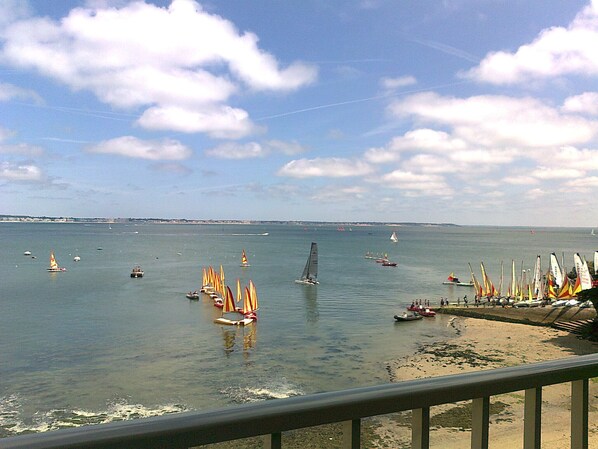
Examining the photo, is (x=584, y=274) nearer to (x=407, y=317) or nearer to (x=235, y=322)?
(x=407, y=317)

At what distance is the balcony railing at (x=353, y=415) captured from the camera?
57.5 inches

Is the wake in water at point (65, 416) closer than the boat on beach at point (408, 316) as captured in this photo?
Yes

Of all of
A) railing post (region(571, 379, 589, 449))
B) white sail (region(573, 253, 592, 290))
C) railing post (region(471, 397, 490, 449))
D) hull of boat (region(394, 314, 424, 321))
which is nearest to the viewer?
railing post (region(471, 397, 490, 449))

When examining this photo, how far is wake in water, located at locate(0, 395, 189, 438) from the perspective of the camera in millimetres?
17984

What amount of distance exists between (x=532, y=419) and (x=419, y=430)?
2.07ft

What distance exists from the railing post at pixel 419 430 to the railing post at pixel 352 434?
263 mm

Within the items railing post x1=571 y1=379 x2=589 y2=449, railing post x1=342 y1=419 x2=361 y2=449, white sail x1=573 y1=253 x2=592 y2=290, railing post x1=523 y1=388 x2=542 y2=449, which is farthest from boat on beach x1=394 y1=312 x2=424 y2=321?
railing post x1=342 y1=419 x2=361 y2=449

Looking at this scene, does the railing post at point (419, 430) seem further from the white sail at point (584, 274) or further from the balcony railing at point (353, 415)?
the white sail at point (584, 274)

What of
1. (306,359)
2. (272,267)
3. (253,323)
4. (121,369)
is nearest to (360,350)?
(306,359)

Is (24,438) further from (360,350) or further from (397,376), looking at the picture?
(360,350)

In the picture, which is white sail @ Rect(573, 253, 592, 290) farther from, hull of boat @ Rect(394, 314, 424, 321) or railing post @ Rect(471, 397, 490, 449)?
railing post @ Rect(471, 397, 490, 449)

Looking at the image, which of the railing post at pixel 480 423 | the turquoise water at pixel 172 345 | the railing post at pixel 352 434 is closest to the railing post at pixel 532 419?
the railing post at pixel 480 423

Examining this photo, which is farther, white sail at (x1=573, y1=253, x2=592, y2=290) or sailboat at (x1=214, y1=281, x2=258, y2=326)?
white sail at (x1=573, y1=253, x2=592, y2=290)

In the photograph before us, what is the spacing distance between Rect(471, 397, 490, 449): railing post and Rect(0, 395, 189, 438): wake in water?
1769 centimetres
